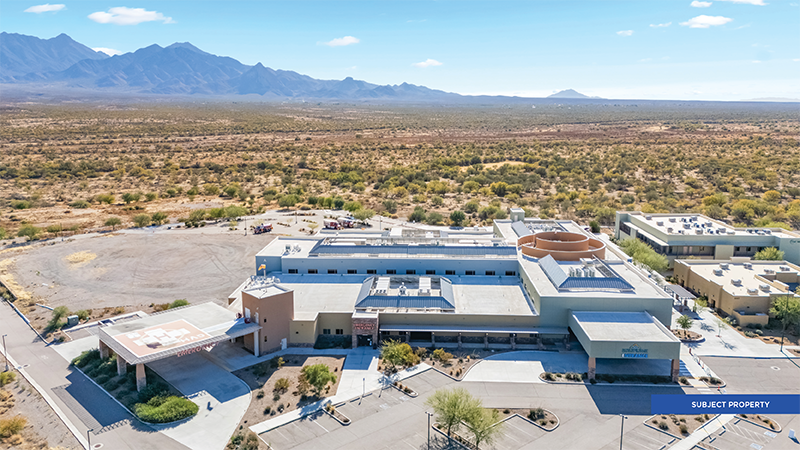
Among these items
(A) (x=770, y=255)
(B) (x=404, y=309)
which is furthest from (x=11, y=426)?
(A) (x=770, y=255)

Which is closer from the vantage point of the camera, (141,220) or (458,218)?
(141,220)

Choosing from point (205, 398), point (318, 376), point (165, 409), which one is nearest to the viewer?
point (165, 409)

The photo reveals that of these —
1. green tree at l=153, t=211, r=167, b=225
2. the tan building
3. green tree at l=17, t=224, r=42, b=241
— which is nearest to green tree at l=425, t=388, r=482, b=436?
the tan building

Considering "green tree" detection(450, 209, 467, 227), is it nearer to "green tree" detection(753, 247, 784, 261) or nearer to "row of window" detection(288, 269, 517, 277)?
"row of window" detection(288, 269, 517, 277)

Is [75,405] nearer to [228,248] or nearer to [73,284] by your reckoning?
[73,284]

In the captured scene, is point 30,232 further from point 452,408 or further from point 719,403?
point 719,403

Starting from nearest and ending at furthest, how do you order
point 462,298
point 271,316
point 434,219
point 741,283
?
1. point 271,316
2. point 462,298
3. point 741,283
4. point 434,219
